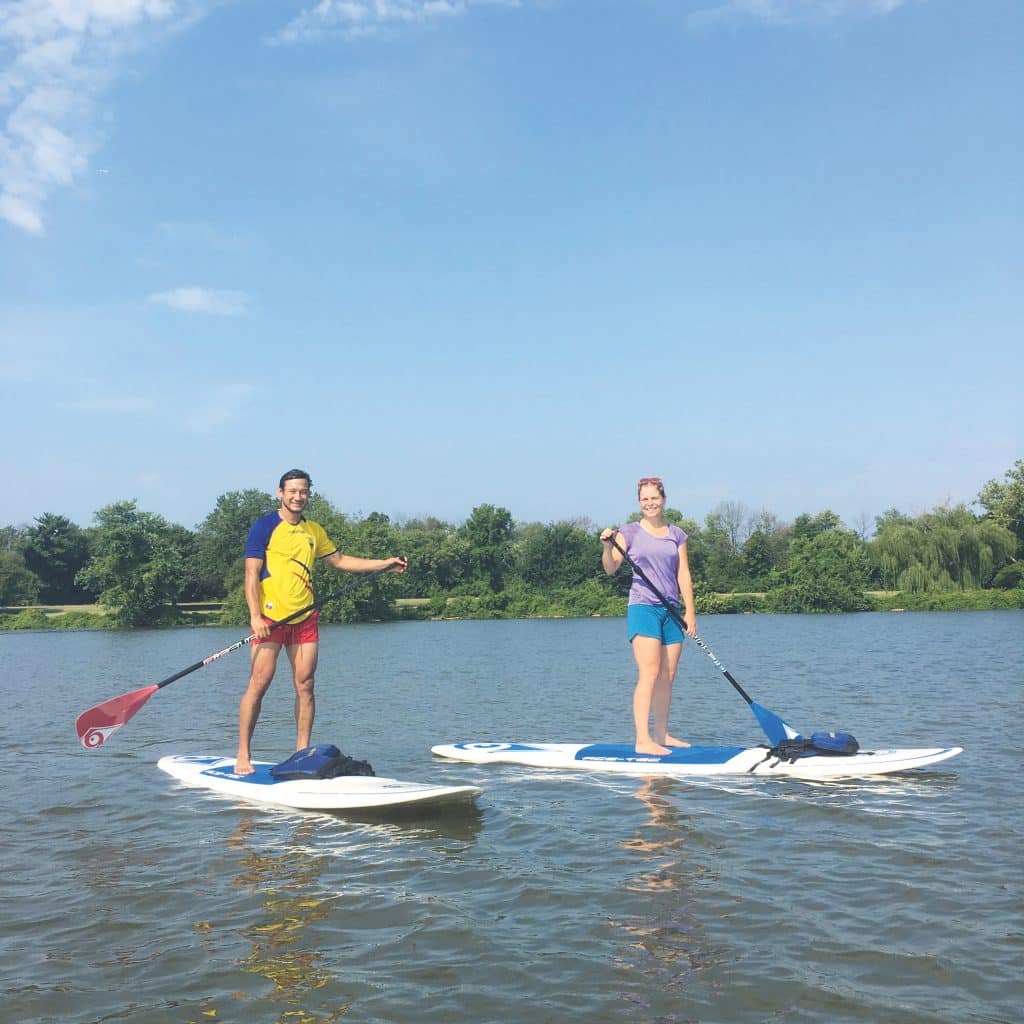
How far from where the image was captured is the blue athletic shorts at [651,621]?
8.06 metres

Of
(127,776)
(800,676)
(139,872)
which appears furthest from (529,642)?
(139,872)

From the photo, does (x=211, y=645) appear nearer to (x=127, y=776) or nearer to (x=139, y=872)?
(x=127, y=776)

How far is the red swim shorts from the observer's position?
7238 millimetres

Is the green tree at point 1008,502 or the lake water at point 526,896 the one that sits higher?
the green tree at point 1008,502

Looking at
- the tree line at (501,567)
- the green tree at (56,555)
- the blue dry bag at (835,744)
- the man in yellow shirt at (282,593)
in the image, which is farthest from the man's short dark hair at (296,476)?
the green tree at (56,555)

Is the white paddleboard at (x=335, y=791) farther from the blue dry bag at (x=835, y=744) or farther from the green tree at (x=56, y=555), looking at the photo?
the green tree at (x=56, y=555)

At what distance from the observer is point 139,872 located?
18.6 ft

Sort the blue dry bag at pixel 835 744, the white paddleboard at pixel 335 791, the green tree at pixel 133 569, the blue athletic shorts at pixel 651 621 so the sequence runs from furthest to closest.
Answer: the green tree at pixel 133 569
the blue athletic shorts at pixel 651 621
the blue dry bag at pixel 835 744
the white paddleboard at pixel 335 791

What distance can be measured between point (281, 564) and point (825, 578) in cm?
4842

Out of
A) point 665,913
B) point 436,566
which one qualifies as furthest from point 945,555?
point 665,913

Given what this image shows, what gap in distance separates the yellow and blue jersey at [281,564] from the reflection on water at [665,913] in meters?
3.00

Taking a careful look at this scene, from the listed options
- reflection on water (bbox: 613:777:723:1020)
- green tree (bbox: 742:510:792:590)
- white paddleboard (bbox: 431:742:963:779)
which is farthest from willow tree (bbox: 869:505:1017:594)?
reflection on water (bbox: 613:777:723:1020)

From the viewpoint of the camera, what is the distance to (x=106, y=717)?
8.03 m

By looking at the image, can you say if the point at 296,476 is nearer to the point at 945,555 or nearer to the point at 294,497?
the point at 294,497
